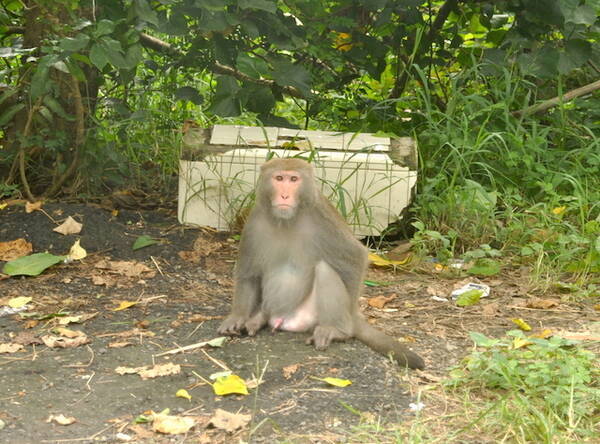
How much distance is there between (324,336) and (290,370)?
0.38 m

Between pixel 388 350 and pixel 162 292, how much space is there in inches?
58.7

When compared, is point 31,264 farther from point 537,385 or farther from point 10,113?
point 537,385

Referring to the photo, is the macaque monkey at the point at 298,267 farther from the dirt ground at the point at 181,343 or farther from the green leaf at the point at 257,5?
the green leaf at the point at 257,5

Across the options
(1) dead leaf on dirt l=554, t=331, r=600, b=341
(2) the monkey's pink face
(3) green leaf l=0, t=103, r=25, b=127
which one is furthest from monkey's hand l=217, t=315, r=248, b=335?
(3) green leaf l=0, t=103, r=25, b=127

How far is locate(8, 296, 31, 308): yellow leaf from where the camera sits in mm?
4445

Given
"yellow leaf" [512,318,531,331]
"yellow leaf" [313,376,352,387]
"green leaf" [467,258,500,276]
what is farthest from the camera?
"green leaf" [467,258,500,276]

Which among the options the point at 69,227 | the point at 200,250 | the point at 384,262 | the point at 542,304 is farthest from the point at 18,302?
the point at 542,304

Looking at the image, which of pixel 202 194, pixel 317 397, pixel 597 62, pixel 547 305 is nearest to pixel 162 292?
pixel 202 194

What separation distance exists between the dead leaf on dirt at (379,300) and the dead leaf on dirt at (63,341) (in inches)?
61.6

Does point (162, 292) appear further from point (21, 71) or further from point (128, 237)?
point (21, 71)

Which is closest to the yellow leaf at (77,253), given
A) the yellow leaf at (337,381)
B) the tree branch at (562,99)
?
the yellow leaf at (337,381)

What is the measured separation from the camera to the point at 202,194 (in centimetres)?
579

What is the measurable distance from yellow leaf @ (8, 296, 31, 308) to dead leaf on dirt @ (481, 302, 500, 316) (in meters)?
2.33

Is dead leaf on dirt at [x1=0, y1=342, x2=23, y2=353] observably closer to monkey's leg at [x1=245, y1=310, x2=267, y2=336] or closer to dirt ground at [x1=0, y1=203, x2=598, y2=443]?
dirt ground at [x1=0, y1=203, x2=598, y2=443]
